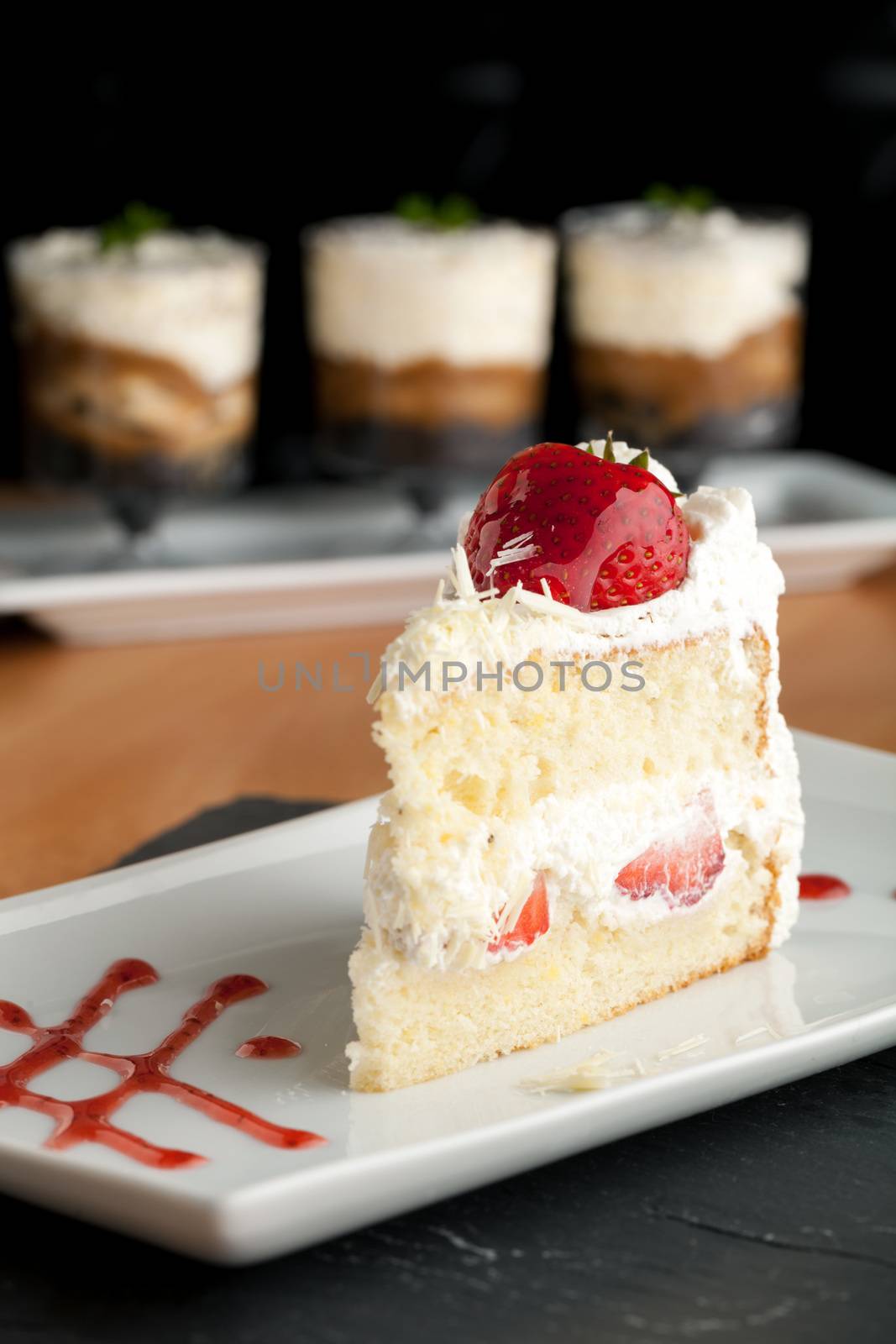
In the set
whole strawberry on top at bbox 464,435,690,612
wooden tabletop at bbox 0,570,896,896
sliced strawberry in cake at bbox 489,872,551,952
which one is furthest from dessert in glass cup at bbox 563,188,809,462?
sliced strawberry in cake at bbox 489,872,551,952

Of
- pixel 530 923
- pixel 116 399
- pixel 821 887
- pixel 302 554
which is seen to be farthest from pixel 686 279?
pixel 530 923

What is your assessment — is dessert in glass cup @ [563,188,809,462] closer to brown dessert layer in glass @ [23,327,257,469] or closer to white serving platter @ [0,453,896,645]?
white serving platter @ [0,453,896,645]

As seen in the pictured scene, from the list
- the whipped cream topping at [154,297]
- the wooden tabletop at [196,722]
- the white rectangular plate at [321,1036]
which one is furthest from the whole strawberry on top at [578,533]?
the whipped cream topping at [154,297]

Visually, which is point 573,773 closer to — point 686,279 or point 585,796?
point 585,796

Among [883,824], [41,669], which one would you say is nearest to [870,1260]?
[883,824]

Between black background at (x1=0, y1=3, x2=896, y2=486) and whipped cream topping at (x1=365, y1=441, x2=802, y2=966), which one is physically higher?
black background at (x1=0, y1=3, x2=896, y2=486)

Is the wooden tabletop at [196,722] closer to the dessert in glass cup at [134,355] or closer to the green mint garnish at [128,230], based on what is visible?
the dessert in glass cup at [134,355]
